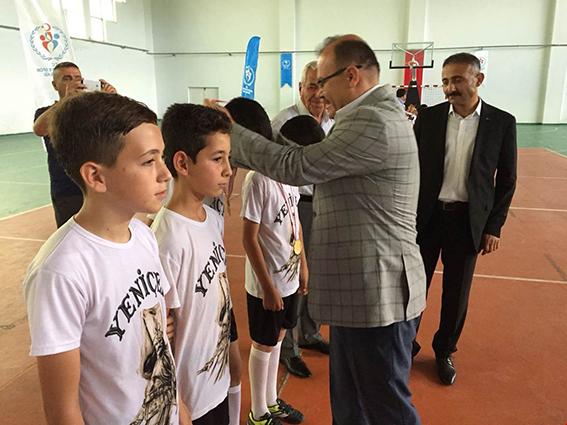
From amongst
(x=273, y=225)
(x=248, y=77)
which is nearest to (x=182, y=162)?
(x=273, y=225)

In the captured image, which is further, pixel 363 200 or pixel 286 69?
pixel 286 69

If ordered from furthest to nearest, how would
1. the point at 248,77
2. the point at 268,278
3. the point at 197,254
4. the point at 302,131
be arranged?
the point at 248,77, the point at 302,131, the point at 268,278, the point at 197,254

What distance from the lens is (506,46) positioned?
17859mm

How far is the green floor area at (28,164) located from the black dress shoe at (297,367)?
5172 millimetres

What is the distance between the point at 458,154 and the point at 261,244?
1.27 metres

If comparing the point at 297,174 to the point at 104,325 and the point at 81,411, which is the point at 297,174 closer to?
the point at 104,325

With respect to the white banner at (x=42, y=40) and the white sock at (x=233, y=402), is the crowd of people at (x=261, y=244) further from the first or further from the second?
the white banner at (x=42, y=40)

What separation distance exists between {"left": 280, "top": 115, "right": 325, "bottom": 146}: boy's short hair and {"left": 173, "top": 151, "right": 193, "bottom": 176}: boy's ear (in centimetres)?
100

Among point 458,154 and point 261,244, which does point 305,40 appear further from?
point 261,244

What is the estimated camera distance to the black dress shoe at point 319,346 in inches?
115

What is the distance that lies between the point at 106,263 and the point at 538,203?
6991 millimetres

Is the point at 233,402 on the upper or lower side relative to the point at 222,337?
lower

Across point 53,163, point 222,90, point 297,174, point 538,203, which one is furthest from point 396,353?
point 222,90

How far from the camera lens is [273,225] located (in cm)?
211
